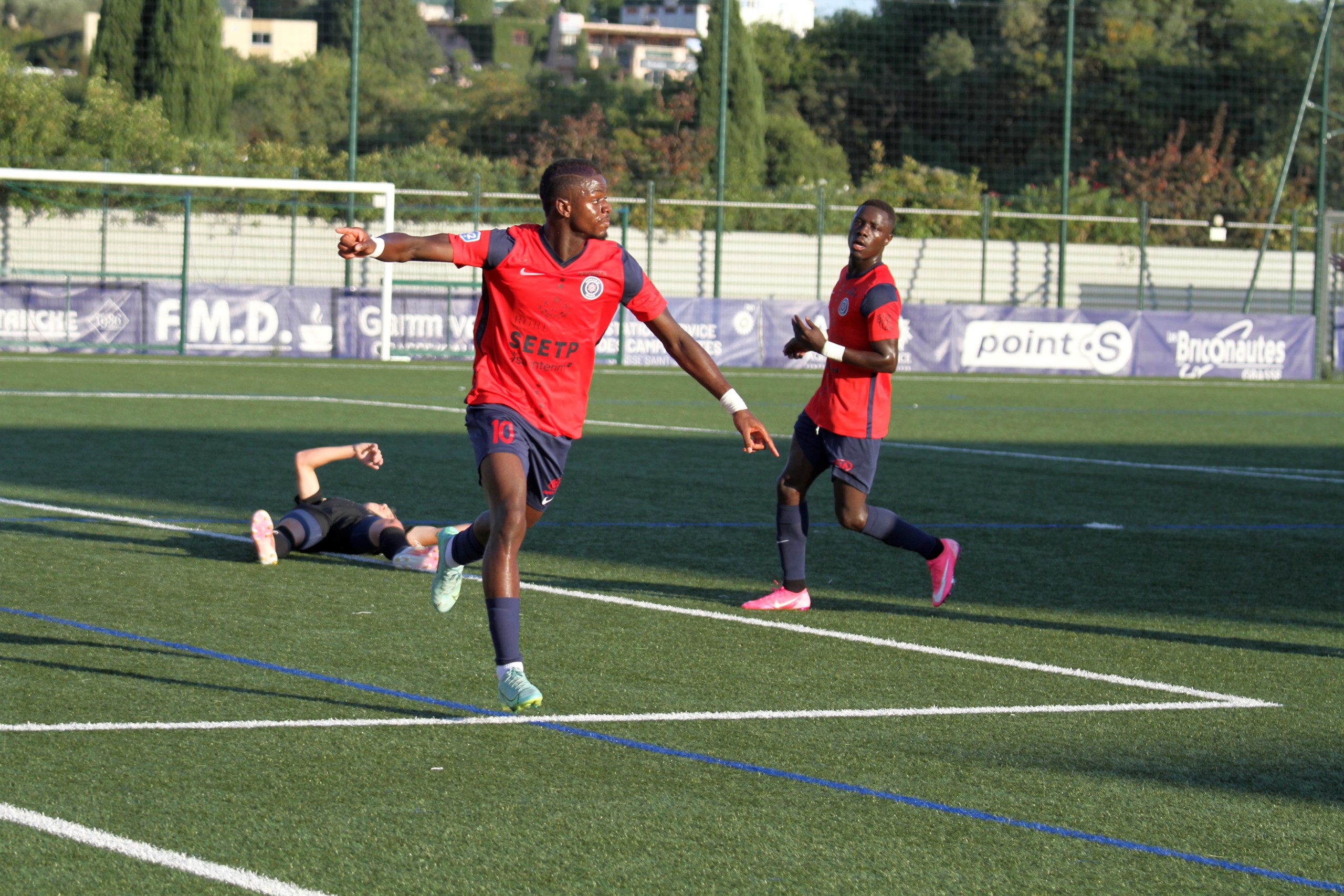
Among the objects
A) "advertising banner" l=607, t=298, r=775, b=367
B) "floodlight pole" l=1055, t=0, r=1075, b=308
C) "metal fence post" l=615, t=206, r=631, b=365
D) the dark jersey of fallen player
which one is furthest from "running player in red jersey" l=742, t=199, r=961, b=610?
"floodlight pole" l=1055, t=0, r=1075, b=308

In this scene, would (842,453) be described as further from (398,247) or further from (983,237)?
(983,237)

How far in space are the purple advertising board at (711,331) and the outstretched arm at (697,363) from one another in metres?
20.9

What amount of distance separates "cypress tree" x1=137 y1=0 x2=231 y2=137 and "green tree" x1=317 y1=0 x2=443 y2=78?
28503 millimetres

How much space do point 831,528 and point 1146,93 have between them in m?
44.3

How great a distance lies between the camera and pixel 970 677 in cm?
640

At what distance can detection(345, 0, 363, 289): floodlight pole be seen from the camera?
3097cm

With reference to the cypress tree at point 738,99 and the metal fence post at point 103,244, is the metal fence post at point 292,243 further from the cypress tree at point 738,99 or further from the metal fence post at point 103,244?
the cypress tree at point 738,99

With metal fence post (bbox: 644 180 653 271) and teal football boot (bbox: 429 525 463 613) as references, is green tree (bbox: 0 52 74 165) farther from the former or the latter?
teal football boot (bbox: 429 525 463 613)

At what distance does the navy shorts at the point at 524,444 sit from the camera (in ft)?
18.9

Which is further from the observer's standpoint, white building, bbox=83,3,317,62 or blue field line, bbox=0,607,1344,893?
white building, bbox=83,3,317,62

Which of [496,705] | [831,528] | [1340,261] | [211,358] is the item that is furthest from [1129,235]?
[496,705]

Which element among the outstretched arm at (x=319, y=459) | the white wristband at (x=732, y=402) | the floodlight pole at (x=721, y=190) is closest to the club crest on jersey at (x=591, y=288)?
the white wristband at (x=732, y=402)

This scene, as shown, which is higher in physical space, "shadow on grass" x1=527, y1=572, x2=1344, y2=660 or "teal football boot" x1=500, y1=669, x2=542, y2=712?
"teal football boot" x1=500, y1=669, x2=542, y2=712

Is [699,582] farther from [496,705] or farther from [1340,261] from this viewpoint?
[1340,261]
